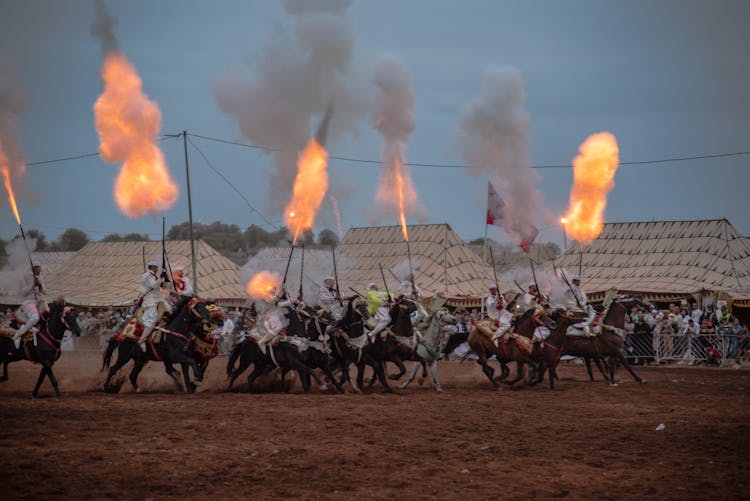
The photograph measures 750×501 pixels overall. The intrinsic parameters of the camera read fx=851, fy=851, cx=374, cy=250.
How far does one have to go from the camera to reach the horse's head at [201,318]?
20453mm

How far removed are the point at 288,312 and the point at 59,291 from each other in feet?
114

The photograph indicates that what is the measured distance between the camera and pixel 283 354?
20562mm

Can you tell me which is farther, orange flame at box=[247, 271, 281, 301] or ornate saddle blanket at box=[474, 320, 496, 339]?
ornate saddle blanket at box=[474, 320, 496, 339]

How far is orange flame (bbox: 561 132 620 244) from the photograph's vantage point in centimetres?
3002

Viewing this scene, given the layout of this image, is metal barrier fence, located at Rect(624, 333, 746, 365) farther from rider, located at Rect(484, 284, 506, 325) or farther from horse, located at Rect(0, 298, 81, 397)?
horse, located at Rect(0, 298, 81, 397)

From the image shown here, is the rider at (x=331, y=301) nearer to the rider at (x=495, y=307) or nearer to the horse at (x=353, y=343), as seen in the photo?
the horse at (x=353, y=343)

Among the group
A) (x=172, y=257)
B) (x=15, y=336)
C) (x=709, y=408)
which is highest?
(x=172, y=257)

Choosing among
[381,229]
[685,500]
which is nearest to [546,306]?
[685,500]

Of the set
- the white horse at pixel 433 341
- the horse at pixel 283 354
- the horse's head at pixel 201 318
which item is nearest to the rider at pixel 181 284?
the horse's head at pixel 201 318

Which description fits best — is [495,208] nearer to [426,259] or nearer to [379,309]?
[379,309]

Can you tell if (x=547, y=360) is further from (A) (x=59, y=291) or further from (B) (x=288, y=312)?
(A) (x=59, y=291)

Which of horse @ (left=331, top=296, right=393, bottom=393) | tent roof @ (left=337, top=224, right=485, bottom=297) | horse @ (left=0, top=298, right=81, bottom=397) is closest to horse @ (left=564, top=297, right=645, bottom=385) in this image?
horse @ (left=331, top=296, right=393, bottom=393)

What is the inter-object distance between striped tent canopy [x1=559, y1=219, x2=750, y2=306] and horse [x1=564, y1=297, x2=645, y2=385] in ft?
35.4

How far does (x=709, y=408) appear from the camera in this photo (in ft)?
58.1
